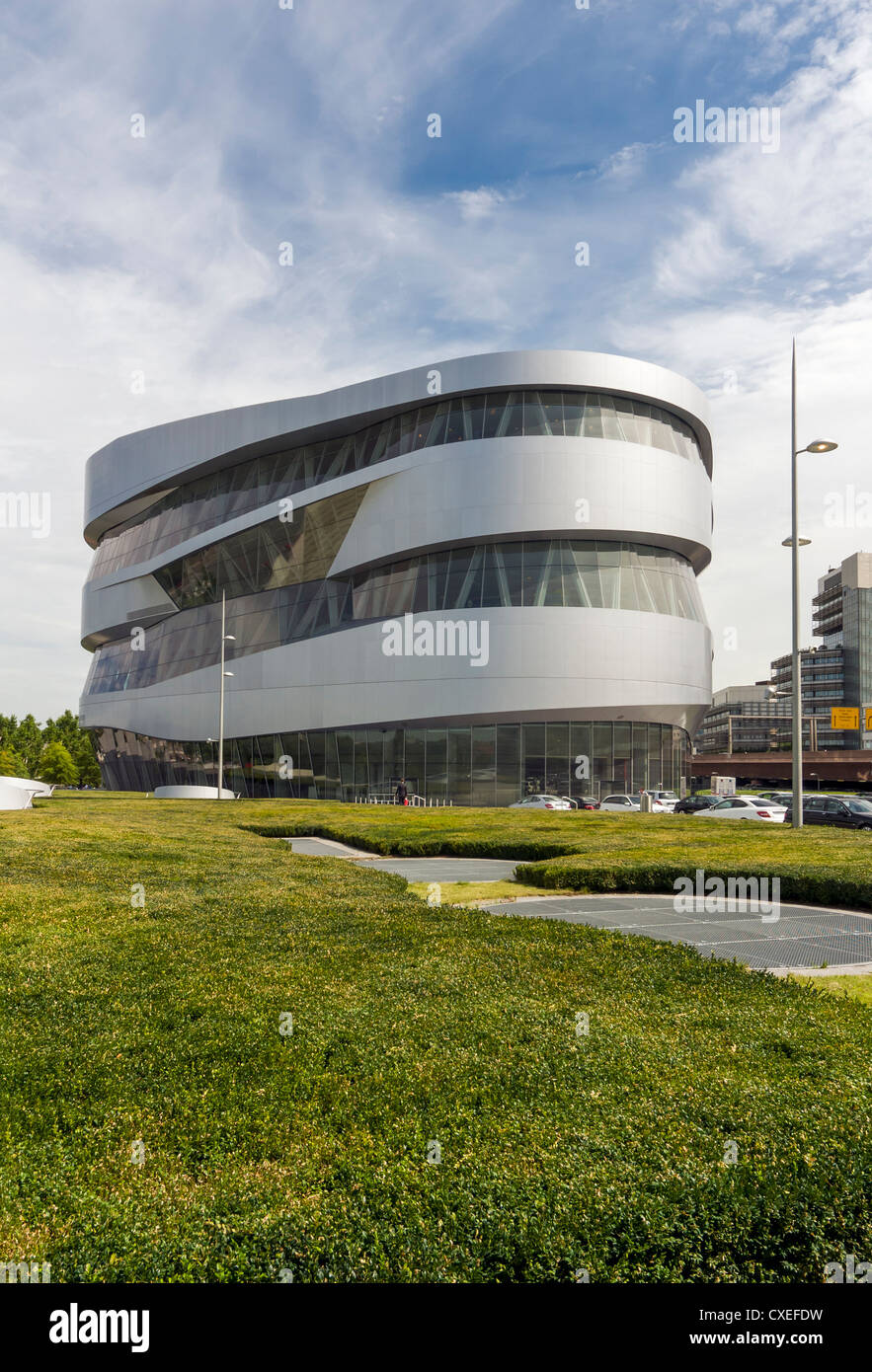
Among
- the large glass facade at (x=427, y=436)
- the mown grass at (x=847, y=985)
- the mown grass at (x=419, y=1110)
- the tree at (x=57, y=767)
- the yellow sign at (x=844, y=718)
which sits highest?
the large glass facade at (x=427, y=436)

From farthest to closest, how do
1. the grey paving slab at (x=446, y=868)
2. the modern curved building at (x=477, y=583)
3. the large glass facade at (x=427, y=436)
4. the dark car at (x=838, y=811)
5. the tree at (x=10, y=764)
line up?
the tree at (x=10, y=764) → the large glass facade at (x=427, y=436) → the modern curved building at (x=477, y=583) → the dark car at (x=838, y=811) → the grey paving slab at (x=446, y=868)

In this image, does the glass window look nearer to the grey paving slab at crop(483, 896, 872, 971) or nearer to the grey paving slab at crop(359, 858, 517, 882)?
the grey paving slab at crop(359, 858, 517, 882)

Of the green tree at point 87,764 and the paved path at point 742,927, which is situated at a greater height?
the paved path at point 742,927

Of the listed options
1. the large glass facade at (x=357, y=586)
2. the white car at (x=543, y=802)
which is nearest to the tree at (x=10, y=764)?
the large glass facade at (x=357, y=586)

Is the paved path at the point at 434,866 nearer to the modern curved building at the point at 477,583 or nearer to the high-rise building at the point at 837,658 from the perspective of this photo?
the modern curved building at the point at 477,583

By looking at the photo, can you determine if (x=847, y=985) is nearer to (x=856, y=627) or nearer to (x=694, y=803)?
(x=694, y=803)

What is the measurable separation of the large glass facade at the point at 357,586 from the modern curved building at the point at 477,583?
0.14m

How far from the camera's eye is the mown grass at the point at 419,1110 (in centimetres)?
343

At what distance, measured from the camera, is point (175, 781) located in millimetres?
62875

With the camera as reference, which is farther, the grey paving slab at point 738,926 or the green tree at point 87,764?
the green tree at point 87,764

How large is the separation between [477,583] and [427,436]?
9.31 metres

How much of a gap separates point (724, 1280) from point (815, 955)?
6610 millimetres

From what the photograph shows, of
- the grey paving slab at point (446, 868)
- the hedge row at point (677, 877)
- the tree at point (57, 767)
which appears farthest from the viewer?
the tree at point (57, 767)

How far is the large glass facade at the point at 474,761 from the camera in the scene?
4666cm
